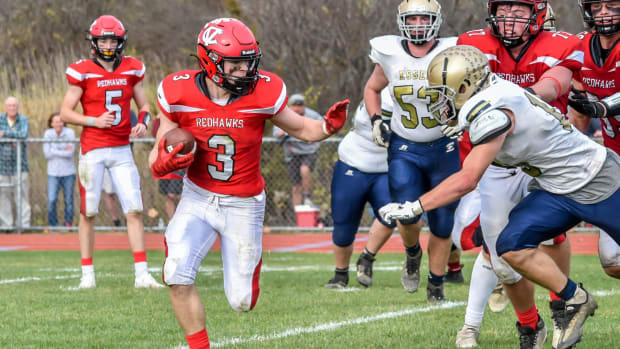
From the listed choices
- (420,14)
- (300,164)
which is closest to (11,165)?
(300,164)

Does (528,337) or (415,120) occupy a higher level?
(415,120)

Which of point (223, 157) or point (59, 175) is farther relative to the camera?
point (59, 175)

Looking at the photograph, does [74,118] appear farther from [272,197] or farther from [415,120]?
[272,197]

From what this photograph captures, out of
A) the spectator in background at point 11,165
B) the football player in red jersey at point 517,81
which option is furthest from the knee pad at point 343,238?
the spectator in background at point 11,165

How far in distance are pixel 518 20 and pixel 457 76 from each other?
115 centimetres

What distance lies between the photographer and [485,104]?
394 cm

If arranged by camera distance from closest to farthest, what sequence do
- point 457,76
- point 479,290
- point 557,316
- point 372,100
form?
1. point 457,76
2. point 557,316
3. point 479,290
4. point 372,100

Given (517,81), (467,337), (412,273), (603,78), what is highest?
(603,78)

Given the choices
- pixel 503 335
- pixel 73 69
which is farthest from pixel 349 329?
pixel 73 69

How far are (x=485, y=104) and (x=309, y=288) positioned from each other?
3.68 m

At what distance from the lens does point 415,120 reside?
20.1 ft

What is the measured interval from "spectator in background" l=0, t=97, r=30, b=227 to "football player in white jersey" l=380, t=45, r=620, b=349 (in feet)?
31.7

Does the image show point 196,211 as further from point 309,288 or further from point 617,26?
point 309,288

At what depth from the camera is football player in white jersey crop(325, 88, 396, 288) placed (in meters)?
7.34
